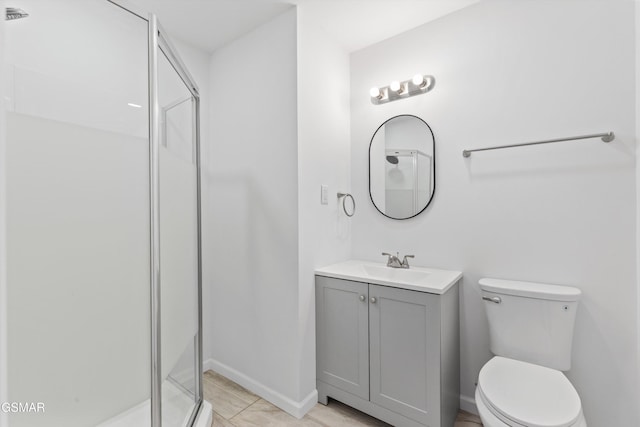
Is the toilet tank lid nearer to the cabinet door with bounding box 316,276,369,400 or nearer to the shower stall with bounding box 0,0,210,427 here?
the cabinet door with bounding box 316,276,369,400

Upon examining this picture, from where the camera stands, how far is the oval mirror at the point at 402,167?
2.00 m

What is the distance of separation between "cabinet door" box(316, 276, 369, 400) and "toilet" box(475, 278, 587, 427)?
623mm

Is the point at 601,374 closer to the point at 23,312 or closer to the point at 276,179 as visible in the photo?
the point at 276,179

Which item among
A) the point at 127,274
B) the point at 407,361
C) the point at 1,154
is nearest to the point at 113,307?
the point at 127,274

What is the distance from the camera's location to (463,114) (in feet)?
6.09

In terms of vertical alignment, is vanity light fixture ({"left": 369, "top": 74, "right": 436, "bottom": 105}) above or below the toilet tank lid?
above

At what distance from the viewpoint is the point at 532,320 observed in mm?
1485

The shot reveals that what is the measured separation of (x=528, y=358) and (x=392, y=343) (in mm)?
667

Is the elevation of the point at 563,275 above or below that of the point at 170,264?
below

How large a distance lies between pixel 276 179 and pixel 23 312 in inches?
51.3

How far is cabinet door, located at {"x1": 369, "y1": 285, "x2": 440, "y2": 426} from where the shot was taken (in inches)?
58.8

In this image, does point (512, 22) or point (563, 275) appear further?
point (512, 22)

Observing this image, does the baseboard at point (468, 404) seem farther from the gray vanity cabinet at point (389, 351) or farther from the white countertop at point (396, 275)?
the white countertop at point (396, 275)

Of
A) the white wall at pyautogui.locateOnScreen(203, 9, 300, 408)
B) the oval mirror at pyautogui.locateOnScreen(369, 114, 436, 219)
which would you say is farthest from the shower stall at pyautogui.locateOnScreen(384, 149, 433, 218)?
the white wall at pyautogui.locateOnScreen(203, 9, 300, 408)
